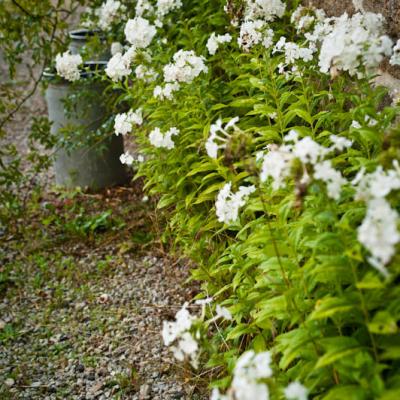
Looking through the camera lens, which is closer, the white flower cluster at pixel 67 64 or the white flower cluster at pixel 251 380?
the white flower cluster at pixel 251 380

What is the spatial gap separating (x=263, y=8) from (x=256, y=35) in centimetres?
37

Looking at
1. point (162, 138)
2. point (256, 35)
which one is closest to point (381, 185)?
point (256, 35)

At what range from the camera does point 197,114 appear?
345 centimetres

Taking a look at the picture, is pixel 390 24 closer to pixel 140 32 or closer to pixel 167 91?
pixel 167 91

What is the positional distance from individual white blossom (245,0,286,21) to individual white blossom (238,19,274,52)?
260mm

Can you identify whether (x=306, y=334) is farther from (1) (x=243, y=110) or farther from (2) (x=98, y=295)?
(2) (x=98, y=295)

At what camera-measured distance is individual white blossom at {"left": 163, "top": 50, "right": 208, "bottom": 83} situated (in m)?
3.15

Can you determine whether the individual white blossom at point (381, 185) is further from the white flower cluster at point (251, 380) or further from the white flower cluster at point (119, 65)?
the white flower cluster at point (119, 65)

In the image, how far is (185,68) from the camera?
3.15 metres

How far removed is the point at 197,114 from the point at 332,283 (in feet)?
5.35

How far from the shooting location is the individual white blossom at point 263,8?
334cm

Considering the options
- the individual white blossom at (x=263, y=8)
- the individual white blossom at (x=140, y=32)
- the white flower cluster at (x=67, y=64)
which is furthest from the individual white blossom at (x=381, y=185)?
the white flower cluster at (x=67, y=64)

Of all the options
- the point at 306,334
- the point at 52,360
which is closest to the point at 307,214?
the point at 306,334

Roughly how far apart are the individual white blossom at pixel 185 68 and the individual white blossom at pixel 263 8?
0.42 meters
